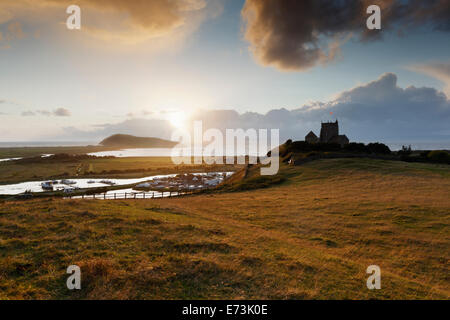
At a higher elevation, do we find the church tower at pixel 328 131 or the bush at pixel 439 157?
the church tower at pixel 328 131

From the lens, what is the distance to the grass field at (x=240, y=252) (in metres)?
8.80

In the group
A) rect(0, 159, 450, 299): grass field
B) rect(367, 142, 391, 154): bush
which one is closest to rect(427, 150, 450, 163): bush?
rect(367, 142, 391, 154): bush

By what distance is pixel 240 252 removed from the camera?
1281 centimetres

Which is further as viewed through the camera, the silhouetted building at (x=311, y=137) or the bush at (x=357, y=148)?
the silhouetted building at (x=311, y=137)

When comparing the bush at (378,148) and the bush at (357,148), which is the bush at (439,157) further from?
the bush at (357,148)

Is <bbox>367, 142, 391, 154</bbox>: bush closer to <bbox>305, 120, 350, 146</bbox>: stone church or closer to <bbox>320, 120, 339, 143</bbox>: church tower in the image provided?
<bbox>305, 120, 350, 146</bbox>: stone church

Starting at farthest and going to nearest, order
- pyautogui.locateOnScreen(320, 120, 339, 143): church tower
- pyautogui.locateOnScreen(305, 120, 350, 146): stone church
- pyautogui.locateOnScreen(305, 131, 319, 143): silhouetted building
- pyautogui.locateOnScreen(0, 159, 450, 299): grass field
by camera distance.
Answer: pyautogui.locateOnScreen(305, 131, 319, 143): silhouetted building
pyautogui.locateOnScreen(320, 120, 339, 143): church tower
pyautogui.locateOnScreen(305, 120, 350, 146): stone church
pyautogui.locateOnScreen(0, 159, 450, 299): grass field

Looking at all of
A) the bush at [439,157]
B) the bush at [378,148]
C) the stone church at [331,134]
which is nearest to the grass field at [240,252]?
the bush at [439,157]

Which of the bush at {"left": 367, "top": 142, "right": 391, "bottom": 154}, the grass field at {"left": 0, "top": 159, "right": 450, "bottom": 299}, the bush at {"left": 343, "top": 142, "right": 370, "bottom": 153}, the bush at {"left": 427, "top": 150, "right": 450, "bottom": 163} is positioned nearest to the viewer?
the grass field at {"left": 0, "top": 159, "right": 450, "bottom": 299}

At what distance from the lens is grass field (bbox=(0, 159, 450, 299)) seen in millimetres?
8805

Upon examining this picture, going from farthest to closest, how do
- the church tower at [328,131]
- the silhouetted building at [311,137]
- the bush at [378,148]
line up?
the silhouetted building at [311,137], the church tower at [328,131], the bush at [378,148]

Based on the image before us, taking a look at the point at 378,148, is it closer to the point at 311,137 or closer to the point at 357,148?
the point at 357,148
